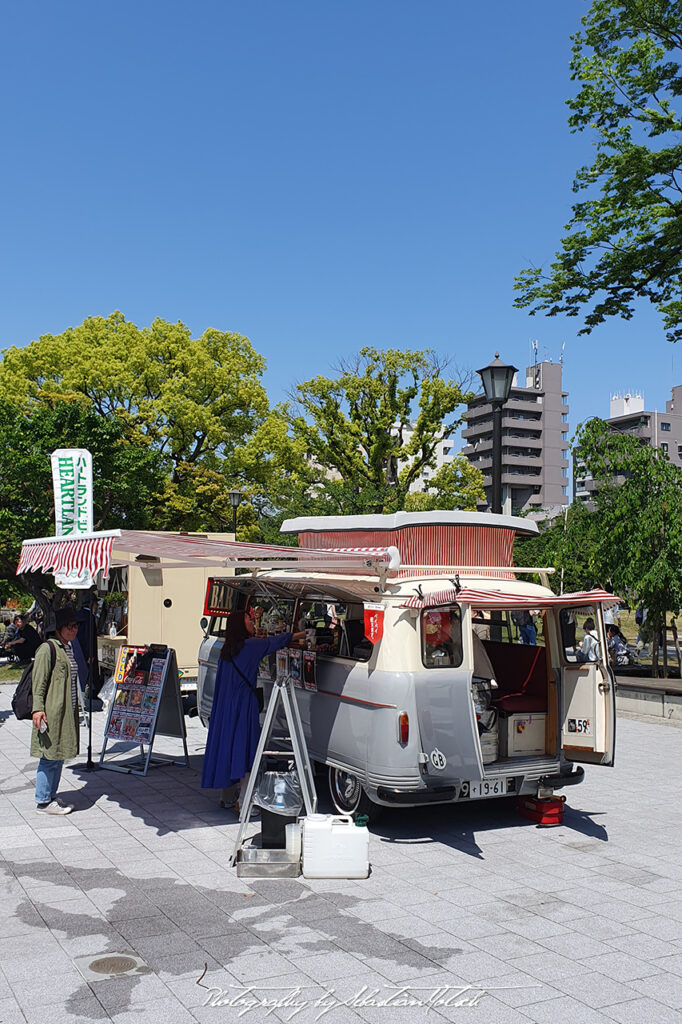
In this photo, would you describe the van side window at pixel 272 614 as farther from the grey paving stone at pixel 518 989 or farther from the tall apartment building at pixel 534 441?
the tall apartment building at pixel 534 441

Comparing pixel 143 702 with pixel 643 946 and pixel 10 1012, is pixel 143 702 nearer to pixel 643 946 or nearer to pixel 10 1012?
pixel 10 1012

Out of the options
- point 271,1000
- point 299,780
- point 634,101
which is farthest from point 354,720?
point 634,101

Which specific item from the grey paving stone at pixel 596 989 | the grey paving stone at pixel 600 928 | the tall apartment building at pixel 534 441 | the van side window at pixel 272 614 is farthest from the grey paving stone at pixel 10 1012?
the tall apartment building at pixel 534 441

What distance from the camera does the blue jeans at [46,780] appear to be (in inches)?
344

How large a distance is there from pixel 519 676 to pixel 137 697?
4.35m

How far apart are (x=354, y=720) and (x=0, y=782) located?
469 cm

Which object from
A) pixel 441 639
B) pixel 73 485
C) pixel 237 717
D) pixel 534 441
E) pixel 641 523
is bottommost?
pixel 237 717

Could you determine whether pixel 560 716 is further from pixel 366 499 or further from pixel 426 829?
pixel 366 499

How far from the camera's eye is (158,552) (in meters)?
7.64

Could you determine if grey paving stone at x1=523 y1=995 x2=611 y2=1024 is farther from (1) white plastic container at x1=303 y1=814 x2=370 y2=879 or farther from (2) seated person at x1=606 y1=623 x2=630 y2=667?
(2) seated person at x1=606 y1=623 x2=630 y2=667

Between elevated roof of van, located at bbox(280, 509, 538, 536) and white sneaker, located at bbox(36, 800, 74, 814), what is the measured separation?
429cm

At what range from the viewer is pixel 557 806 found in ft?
28.0

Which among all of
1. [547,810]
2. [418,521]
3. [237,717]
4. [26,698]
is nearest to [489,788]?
[547,810]

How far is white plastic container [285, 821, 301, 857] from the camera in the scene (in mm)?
7082
